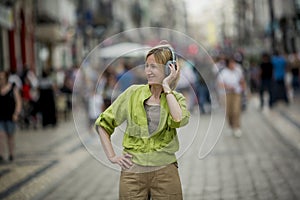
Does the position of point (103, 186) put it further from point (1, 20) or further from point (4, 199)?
point (1, 20)

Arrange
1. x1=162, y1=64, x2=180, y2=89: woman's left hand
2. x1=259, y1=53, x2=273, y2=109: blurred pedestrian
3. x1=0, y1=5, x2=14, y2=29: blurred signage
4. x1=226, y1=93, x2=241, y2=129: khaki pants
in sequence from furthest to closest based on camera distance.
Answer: x1=0, y1=5, x2=14, y2=29: blurred signage → x1=259, y1=53, x2=273, y2=109: blurred pedestrian → x1=226, y1=93, x2=241, y2=129: khaki pants → x1=162, y1=64, x2=180, y2=89: woman's left hand

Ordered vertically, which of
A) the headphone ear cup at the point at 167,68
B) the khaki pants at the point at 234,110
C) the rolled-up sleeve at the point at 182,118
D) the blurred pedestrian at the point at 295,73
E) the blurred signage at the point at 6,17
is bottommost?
the rolled-up sleeve at the point at 182,118

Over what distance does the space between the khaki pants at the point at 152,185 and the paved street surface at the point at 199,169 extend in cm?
27

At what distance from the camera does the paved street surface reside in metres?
9.44

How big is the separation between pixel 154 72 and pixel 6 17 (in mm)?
26844

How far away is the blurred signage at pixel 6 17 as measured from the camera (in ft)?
98.6

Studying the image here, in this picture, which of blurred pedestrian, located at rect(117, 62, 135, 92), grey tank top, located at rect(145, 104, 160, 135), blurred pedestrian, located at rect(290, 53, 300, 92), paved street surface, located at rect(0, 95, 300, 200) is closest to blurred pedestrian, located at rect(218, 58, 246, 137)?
paved street surface, located at rect(0, 95, 300, 200)

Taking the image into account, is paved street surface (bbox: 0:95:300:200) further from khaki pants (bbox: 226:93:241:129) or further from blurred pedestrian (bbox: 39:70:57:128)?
blurred pedestrian (bbox: 39:70:57:128)

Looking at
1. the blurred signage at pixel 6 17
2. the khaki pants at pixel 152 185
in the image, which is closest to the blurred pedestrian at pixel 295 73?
the blurred signage at pixel 6 17

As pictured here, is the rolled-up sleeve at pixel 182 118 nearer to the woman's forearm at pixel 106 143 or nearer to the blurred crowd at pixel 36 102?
the woman's forearm at pixel 106 143

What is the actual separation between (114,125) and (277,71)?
22140mm

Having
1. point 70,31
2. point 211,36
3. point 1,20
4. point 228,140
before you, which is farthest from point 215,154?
point 211,36

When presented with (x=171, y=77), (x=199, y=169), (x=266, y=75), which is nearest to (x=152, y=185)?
(x=171, y=77)

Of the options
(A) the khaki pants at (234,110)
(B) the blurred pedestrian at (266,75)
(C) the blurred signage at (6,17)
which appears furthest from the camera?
(C) the blurred signage at (6,17)
